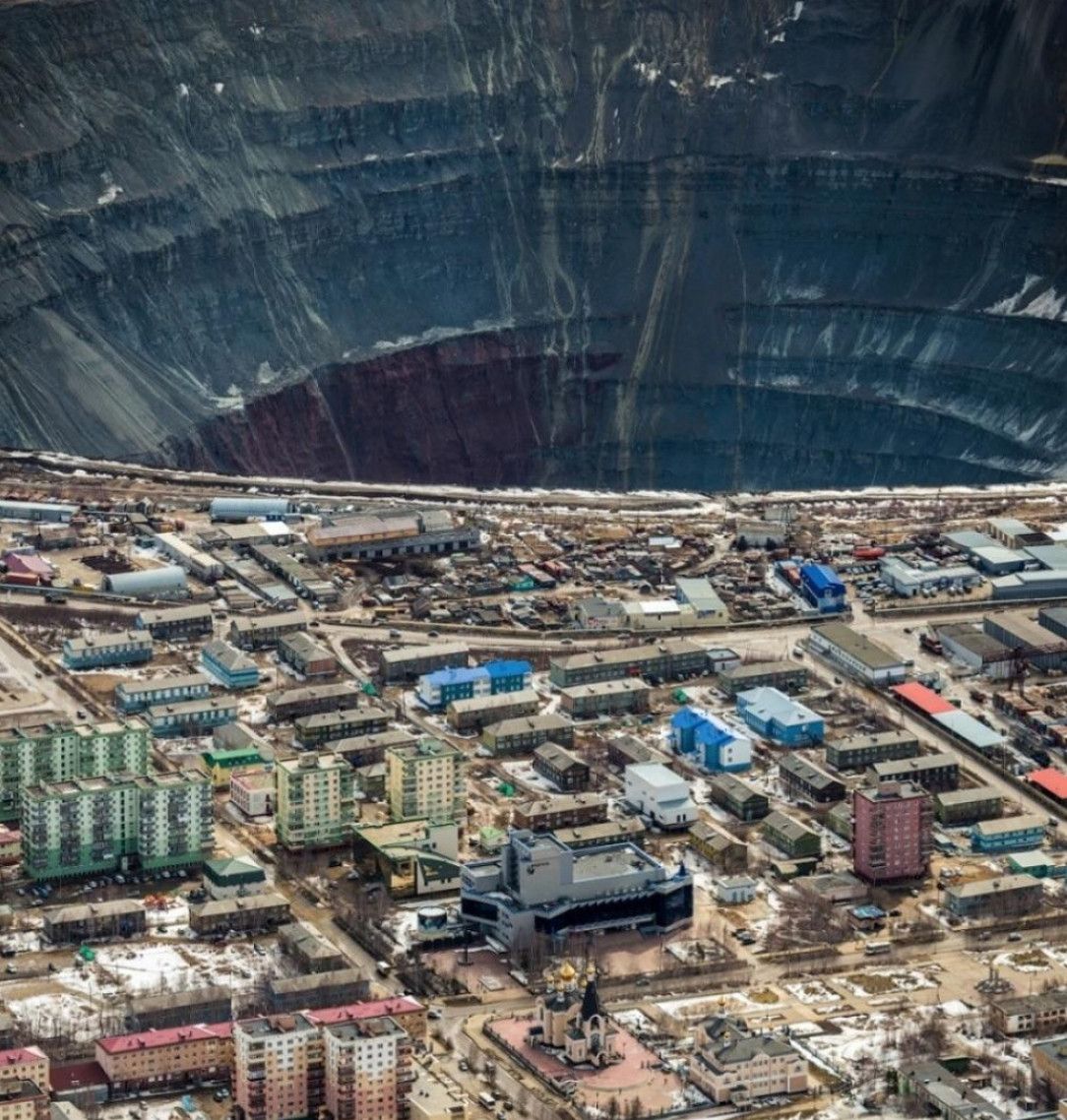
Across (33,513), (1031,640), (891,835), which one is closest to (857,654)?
(1031,640)

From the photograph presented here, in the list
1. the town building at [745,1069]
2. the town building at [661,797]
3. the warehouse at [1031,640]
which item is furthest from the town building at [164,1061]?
the warehouse at [1031,640]

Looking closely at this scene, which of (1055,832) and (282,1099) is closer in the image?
(282,1099)

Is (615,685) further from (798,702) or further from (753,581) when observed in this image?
(753,581)

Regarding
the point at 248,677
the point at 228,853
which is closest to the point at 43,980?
the point at 228,853

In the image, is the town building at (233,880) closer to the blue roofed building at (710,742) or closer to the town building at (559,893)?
the town building at (559,893)

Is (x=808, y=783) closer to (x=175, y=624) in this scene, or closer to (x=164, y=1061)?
(x=175, y=624)

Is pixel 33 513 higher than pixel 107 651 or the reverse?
higher
